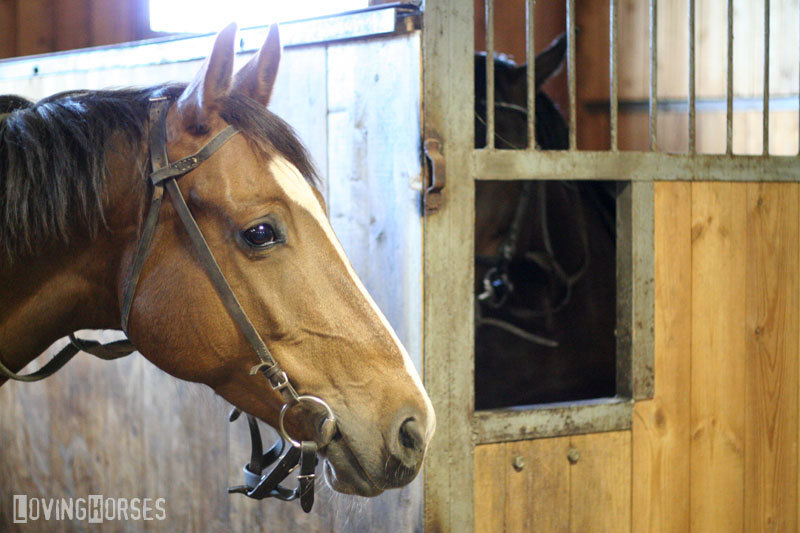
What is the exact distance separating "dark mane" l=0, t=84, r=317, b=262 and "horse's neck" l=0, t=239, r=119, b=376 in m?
0.03

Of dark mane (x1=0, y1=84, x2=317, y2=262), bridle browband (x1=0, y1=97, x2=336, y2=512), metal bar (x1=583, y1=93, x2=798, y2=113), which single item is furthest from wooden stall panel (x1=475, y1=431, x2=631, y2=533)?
metal bar (x1=583, y1=93, x2=798, y2=113)

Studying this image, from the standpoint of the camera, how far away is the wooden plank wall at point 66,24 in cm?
277

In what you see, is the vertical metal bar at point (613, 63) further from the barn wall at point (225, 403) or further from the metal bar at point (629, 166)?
the barn wall at point (225, 403)

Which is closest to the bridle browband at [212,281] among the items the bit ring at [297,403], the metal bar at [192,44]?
the bit ring at [297,403]

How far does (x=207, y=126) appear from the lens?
1155 millimetres

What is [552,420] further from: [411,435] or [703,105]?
[703,105]

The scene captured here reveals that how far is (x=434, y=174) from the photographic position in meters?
1.49

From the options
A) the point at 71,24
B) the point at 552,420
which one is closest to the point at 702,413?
the point at 552,420

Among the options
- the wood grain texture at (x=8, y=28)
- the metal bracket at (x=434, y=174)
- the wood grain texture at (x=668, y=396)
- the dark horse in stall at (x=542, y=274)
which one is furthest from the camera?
the wood grain texture at (x=8, y=28)

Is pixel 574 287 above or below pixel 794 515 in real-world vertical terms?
above

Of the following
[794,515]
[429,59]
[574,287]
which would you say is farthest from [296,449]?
[574,287]

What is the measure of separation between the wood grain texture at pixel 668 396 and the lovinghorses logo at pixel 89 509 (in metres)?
1.18

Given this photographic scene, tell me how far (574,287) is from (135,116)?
1.72 metres

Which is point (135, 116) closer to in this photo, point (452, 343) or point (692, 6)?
point (452, 343)
